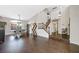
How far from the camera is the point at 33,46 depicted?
2.61 m

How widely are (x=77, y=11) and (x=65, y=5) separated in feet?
0.97

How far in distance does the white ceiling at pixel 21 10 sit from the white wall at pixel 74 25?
24.1 inches

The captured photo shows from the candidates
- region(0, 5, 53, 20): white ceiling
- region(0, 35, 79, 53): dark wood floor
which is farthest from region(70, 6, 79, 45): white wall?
region(0, 5, 53, 20): white ceiling

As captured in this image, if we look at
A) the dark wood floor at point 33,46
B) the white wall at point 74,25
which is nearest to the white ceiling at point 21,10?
the dark wood floor at point 33,46

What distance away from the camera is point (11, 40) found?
8.43 feet

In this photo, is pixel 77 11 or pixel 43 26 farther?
pixel 43 26

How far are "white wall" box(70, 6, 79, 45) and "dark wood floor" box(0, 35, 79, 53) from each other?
0.51 ft

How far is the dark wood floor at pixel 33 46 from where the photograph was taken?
99.9 inches

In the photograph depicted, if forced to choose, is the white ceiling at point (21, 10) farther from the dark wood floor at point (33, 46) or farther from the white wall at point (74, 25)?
the white wall at point (74, 25)

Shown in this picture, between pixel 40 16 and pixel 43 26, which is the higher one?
pixel 40 16

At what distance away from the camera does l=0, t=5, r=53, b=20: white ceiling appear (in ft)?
8.25

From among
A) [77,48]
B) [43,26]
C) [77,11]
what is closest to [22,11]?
[43,26]

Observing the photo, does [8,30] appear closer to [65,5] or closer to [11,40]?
[11,40]
